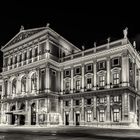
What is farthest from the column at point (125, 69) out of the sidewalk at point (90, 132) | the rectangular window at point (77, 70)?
the sidewalk at point (90, 132)

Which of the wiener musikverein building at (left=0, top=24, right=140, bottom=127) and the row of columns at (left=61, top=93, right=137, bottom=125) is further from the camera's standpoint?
the wiener musikverein building at (left=0, top=24, right=140, bottom=127)

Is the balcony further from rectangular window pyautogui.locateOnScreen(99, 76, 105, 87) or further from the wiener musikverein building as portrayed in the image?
rectangular window pyautogui.locateOnScreen(99, 76, 105, 87)

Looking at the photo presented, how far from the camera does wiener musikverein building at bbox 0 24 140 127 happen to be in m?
44.1

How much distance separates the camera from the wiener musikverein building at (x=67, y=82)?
44094 millimetres

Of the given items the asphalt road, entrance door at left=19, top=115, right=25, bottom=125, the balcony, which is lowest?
entrance door at left=19, top=115, right=25, bottom=125

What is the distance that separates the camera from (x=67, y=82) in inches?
2087

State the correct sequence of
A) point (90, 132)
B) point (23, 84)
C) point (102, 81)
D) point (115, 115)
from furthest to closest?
1. point (23, 84)
2. point (102, 81)
3. point (115, 115)
4. point (90, 132)

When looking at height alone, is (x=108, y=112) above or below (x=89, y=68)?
below

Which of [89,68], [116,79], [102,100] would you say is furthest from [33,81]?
[116,79]

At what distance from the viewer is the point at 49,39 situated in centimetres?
5272

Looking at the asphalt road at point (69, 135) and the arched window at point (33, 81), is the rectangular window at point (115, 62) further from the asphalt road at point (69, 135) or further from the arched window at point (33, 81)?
the asphalt road at point (69, 135)

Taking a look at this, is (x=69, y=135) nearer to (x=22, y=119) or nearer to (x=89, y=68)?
(x=89, y=68)

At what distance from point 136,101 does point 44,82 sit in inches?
786

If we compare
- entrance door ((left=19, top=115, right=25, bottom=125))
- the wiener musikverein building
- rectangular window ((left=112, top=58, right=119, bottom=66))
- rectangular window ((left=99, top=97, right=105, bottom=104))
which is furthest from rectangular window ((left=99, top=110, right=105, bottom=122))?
entrance door ((left=19, top=115, right=25, bottom=125))
